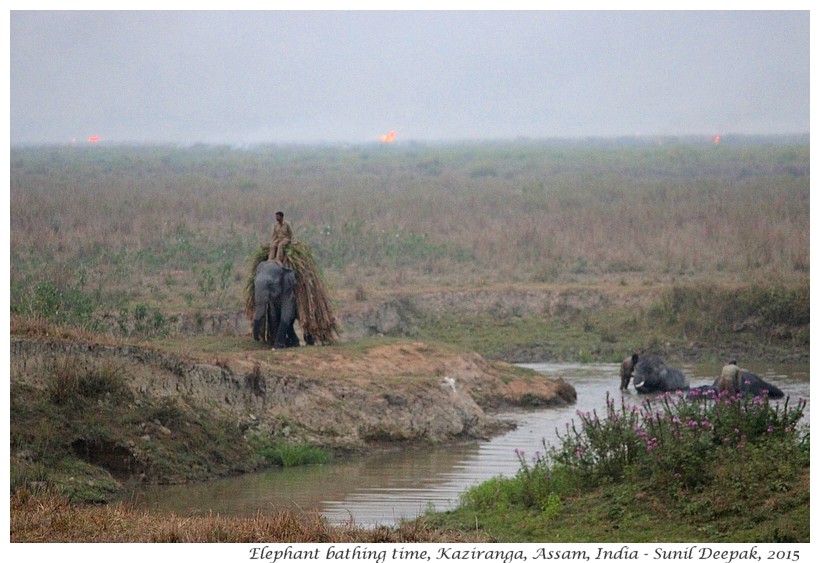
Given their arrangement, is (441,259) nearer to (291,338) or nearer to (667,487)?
(291,338)

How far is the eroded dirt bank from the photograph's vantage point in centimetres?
1598

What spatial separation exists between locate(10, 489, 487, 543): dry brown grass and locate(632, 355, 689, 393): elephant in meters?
11.3

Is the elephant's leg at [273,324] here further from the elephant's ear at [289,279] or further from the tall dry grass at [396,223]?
the tall dry grass at [396,223]

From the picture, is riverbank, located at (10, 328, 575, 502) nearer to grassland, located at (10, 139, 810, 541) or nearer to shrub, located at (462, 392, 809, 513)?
grassland, located at (10, 139, 810, 541)

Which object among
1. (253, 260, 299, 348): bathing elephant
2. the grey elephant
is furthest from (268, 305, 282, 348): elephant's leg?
the grey elephant

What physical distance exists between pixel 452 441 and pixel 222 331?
8.06 meters

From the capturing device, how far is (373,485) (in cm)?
1577

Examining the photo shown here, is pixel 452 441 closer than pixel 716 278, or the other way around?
pixel 452 441

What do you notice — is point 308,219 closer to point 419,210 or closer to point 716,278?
point 419,210

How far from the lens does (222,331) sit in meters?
25.8

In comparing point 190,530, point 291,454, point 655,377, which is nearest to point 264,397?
point 291,454

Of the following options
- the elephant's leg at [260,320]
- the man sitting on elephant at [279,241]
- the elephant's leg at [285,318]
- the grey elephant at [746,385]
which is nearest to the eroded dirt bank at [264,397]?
the elephant's leg at [285,318]
